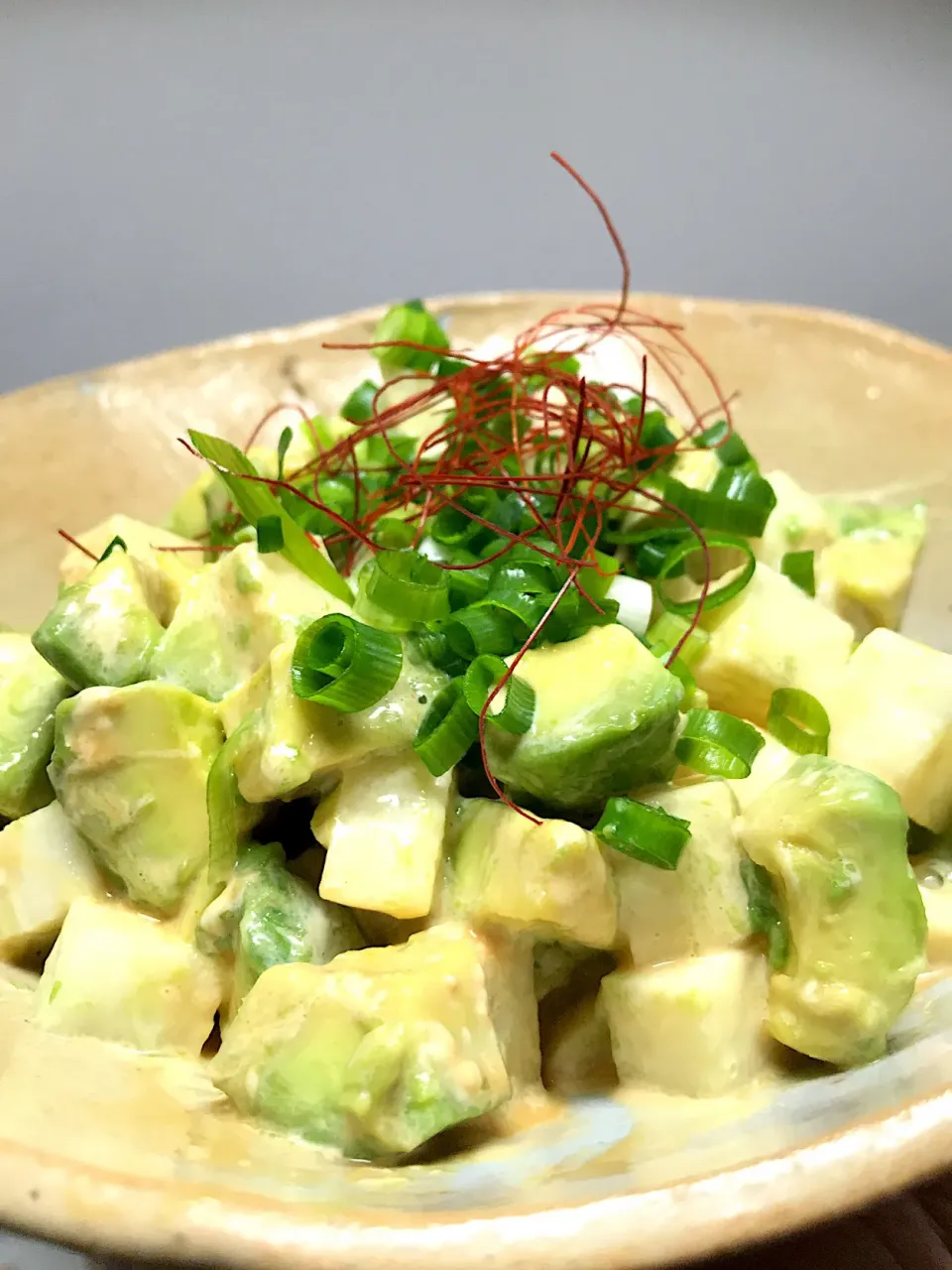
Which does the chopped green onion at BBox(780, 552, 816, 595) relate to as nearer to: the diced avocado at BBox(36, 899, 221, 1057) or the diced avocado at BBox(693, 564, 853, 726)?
the diced avocado at BBox(693, 564, 853, 726)

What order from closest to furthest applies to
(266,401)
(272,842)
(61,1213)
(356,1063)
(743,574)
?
(61,1213) < (356,1063) < (272,842) < (743,574) < (266,401)

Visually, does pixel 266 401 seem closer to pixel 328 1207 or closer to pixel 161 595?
pixel 161 595

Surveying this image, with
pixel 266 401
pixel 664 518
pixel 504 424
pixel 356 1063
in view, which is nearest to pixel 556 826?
pixel 356 1063

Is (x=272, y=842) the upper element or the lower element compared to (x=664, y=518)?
lower

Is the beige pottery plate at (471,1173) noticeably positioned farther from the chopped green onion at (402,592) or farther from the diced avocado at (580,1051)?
the chopped green onion at (402,592)

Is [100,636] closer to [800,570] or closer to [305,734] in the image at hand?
[305,734]

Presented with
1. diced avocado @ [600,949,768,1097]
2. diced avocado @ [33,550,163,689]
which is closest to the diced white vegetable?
diced avocado @ [600,949,768,1097]

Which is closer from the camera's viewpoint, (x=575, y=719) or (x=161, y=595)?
(x=575, y=719)
